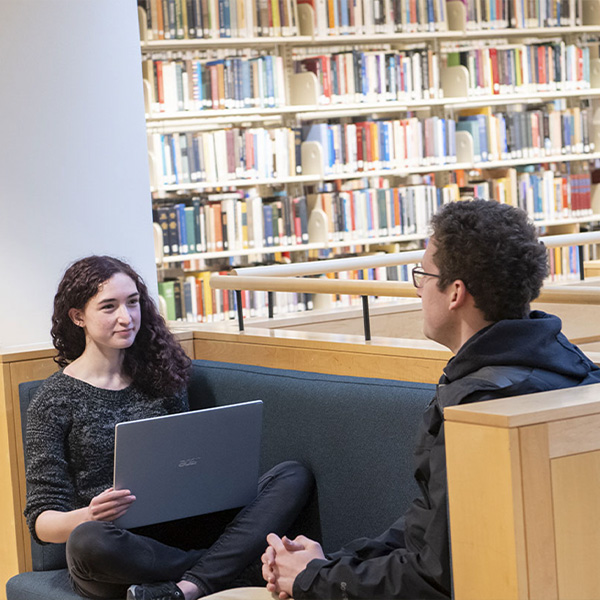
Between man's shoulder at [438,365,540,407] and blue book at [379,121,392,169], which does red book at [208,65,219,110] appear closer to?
blue book at [379,121,392,169]

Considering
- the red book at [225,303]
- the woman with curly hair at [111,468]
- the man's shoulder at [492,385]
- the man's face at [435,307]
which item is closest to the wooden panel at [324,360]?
the woman with curly hair at [111,468]

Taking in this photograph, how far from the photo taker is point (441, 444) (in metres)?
1.48

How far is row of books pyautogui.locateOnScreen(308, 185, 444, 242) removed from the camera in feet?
18.5

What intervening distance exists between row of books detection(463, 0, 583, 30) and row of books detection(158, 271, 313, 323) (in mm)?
1982

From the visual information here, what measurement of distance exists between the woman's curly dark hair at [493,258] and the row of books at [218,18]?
3818 mm

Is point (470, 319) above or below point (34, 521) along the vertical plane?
above

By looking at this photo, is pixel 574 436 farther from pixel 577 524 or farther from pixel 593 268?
pixel 593 268

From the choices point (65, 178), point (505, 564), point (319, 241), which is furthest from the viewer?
point (319, 241)

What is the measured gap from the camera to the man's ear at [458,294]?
1.58m

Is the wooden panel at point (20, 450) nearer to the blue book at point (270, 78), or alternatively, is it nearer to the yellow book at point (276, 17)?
the blue book at point (270, 78)

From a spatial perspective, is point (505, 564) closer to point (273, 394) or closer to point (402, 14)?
point (273, 394)

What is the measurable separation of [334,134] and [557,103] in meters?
1.67

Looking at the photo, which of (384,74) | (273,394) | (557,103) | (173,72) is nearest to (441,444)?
(273,394)

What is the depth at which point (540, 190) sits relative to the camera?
20.5ft
